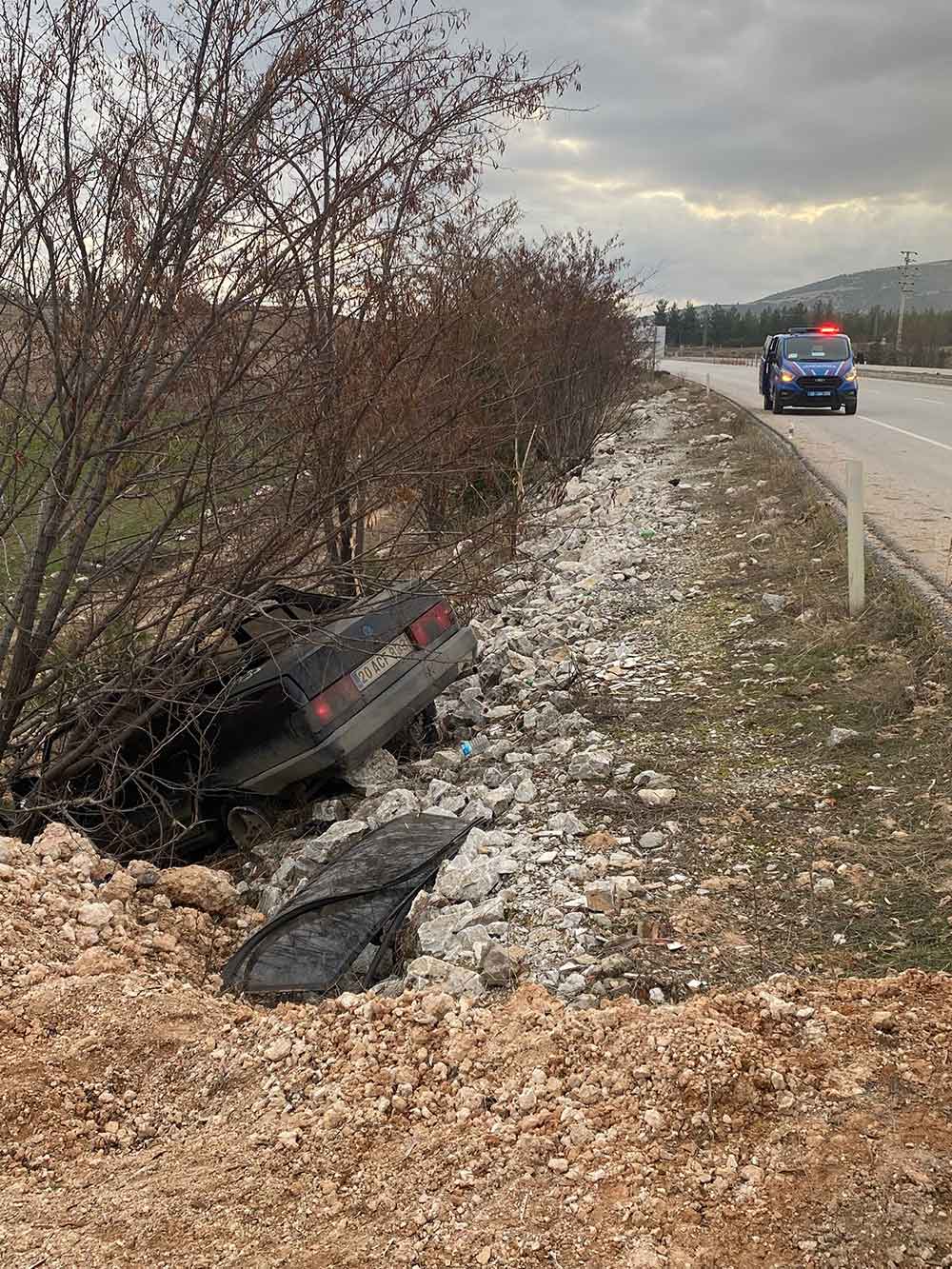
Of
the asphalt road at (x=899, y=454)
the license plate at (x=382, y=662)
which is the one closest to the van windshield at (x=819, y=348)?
the asphalt road at (x=899, y=454)

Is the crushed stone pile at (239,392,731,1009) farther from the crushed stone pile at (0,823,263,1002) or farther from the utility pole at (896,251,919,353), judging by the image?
the utility pole at (896,251,919,353)

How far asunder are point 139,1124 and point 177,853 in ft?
9.08

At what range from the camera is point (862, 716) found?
531cm

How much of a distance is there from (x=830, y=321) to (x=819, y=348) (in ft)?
61.7

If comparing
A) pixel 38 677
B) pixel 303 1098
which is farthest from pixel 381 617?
pixel 303 1098

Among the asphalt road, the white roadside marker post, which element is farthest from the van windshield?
the white roadside marker post

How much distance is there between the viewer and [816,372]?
68.7 feet

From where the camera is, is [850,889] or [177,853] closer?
[850,889]

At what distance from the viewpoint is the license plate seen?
5434mm

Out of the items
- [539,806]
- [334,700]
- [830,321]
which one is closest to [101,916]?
[334,700]

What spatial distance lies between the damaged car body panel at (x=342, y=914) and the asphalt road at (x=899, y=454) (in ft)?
15.6

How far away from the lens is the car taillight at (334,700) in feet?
16.7

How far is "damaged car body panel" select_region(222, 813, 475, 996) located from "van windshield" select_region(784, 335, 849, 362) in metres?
19.2

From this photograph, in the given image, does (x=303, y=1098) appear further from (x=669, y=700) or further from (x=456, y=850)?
(x=669, y=700)
